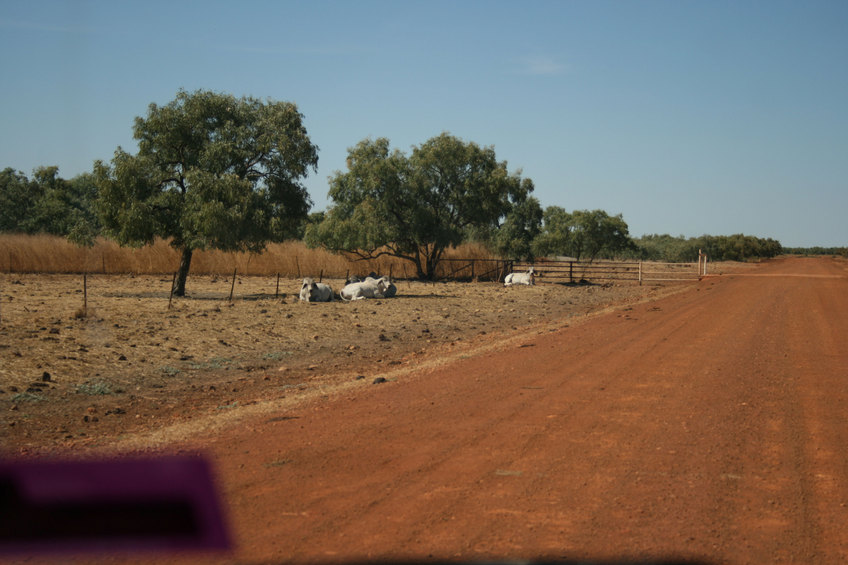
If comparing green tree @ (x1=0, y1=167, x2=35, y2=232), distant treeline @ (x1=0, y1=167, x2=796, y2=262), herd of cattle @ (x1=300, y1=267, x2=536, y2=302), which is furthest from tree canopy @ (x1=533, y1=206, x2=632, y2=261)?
green tree @ (x1=0, y1=167, x2=35, y2=232)

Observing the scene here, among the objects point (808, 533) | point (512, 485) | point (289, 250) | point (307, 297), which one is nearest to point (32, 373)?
point (512, 485)

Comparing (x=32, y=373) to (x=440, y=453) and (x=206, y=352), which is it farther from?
(x=440, y=453)

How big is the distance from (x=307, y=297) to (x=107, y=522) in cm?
1934

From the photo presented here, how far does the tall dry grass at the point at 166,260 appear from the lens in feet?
112

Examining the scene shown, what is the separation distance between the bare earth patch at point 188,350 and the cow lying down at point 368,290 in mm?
1089

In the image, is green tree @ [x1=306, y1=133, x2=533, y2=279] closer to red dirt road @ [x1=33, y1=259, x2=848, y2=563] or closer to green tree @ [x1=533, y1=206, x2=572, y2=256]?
green tree @ [x1=533, y1=206, x2=572, y2=256]

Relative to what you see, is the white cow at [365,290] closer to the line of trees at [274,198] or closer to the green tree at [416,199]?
the line of trees at [274,198]

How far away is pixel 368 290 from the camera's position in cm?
2681

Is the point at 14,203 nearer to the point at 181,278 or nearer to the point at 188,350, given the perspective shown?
the point at 181,278

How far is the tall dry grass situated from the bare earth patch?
10010 millimetres

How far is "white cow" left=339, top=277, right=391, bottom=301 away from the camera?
2625 cm

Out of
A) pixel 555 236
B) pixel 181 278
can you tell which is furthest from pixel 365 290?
pixel 555 236

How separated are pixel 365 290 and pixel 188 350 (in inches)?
534

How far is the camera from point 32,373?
10398mm
